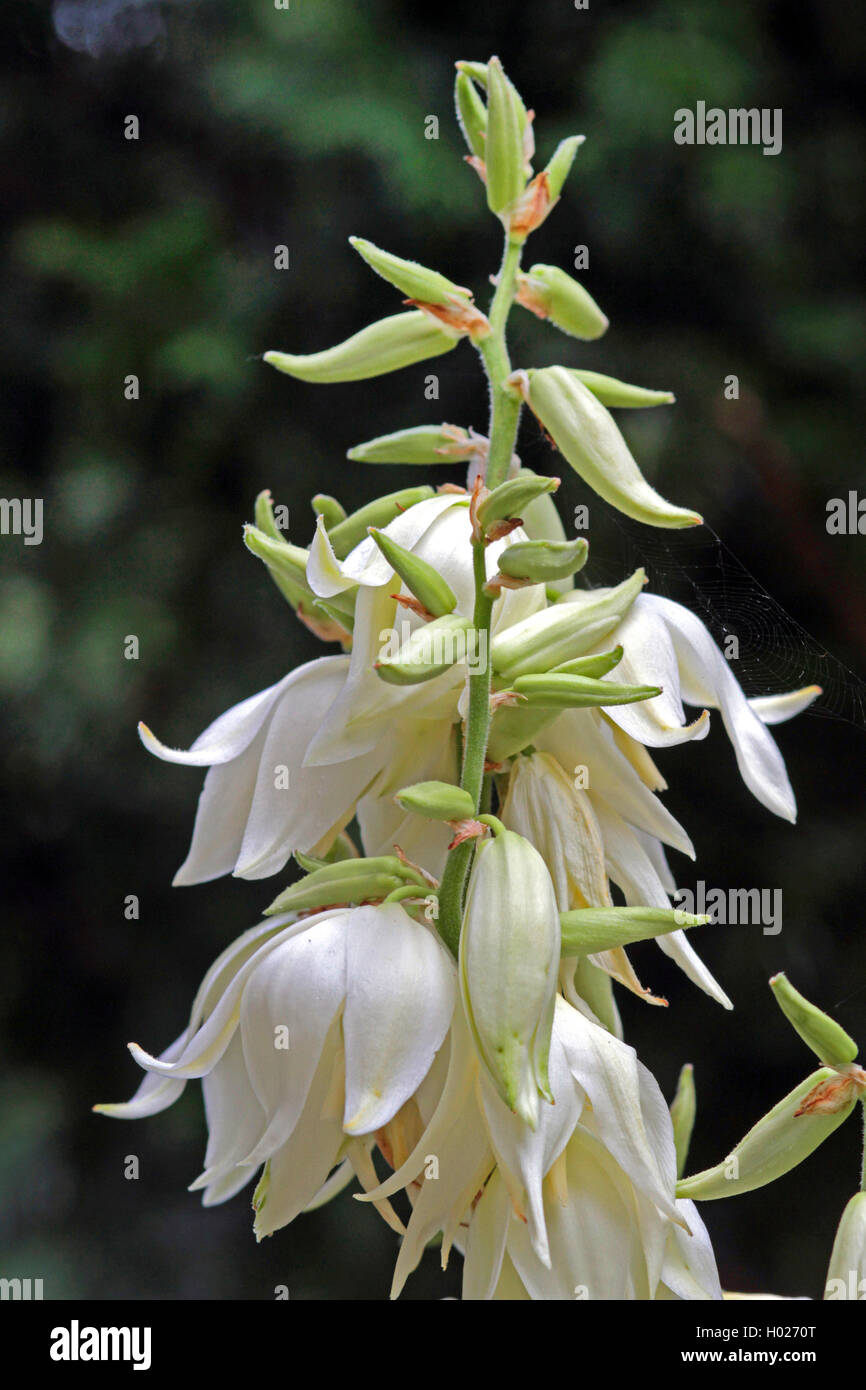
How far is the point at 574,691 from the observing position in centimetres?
33

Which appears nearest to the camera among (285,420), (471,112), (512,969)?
(512,969)

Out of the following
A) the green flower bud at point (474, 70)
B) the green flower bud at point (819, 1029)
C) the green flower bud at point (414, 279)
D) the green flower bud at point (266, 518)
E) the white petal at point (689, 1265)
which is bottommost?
the white petal at point (689, 1265)

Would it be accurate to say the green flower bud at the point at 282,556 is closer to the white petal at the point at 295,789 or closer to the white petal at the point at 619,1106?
the white petal at the point at 295,789

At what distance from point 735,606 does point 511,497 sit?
175 millimetres

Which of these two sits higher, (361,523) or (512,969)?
(361,523)

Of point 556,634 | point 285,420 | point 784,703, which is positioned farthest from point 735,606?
point 285,420

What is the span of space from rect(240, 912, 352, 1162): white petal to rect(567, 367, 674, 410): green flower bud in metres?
0.17

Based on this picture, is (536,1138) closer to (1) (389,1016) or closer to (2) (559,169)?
(1) (389,1016)

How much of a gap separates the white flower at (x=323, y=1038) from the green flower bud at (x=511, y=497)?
11cm

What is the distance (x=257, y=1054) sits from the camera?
354 millimetres

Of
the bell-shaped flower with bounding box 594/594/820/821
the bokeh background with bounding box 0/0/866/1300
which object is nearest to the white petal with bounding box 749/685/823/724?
the bell-shaped flower with bounding box 594/594/820/821

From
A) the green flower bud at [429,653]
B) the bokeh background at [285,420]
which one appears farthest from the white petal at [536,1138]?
the bokeh background at [285,420]

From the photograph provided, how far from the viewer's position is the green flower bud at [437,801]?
33cm

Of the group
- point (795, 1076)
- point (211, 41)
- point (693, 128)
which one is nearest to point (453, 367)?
point (693, 128)
